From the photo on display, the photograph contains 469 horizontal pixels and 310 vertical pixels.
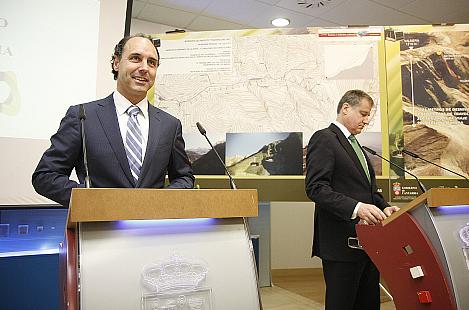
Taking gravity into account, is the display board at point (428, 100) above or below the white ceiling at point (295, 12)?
below

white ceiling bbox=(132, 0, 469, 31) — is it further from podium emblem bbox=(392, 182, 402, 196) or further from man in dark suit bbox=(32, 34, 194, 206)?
man in dark suit bbox=(32, 34, 194, 206)

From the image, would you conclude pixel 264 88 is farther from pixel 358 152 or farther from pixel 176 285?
pixel 176 285

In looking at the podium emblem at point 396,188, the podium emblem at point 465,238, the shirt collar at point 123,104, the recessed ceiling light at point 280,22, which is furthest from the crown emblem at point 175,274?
the recessed ceiling light at point 280,22

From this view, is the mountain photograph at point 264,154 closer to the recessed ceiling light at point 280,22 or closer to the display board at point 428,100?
the display board at point 428,100

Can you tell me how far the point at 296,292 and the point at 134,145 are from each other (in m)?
2.75

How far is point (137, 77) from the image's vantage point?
1423mm

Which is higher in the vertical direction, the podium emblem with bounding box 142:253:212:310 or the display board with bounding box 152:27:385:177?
the display board with bounding box 152:27:385:177

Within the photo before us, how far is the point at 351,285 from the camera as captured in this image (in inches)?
63.9

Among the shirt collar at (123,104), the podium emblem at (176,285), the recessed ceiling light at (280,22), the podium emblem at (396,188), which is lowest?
the podium emblem at (176,285)

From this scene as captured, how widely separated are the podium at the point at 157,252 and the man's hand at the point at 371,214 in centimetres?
73

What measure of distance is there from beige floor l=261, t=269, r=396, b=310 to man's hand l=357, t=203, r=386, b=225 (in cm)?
178

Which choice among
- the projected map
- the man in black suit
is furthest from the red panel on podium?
the projected map

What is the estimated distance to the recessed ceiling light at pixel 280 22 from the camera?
389 centimetres

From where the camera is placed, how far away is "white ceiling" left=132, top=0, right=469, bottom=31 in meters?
3.57
